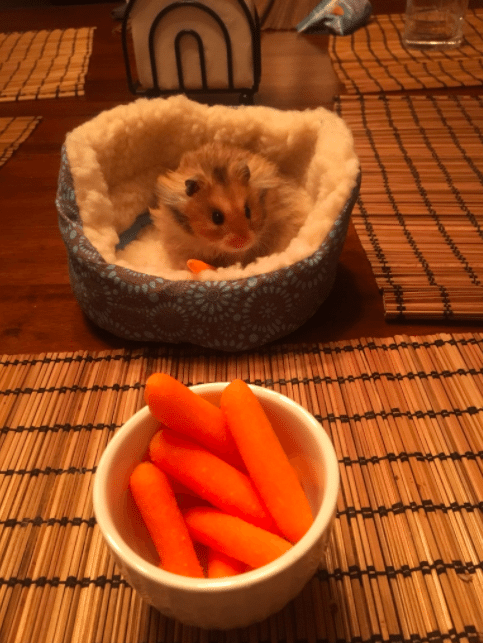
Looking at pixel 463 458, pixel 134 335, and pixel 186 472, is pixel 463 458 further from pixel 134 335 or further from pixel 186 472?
pixel 134 335

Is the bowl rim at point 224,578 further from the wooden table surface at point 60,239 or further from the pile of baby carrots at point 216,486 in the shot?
the wooden table surface at point 60,239

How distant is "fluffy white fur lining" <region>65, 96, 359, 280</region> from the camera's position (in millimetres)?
→ 835

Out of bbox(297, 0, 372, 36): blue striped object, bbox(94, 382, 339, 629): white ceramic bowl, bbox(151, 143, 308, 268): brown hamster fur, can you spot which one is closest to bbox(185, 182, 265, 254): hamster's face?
bbox(151, 143, 308, 268): brown hamster fur

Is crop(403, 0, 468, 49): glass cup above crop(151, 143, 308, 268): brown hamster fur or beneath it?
above

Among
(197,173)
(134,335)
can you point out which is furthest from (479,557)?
(197,173)

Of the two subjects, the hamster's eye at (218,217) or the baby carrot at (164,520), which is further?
the hamster's eye at (218,217)

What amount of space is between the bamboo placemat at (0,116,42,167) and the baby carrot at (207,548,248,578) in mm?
1236

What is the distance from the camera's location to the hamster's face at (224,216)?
3.15ft

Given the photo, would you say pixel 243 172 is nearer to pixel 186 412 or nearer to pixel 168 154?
pixel 168 154

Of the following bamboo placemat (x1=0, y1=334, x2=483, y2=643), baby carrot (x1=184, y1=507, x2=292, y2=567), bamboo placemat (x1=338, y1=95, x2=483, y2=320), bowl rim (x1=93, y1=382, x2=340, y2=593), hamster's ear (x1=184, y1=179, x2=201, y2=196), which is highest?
bowl rim (x1=93, y1=382, x2=340, y2=593)

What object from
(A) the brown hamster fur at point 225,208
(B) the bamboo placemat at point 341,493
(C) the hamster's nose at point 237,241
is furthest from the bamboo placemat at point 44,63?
(B) the bamboo placemat at point 341,493

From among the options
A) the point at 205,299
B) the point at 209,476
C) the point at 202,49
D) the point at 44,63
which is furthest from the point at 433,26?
the point at 209,476

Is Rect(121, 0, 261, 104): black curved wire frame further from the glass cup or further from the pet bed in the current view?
the glass cup

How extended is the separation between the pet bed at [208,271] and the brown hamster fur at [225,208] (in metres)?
0.05
